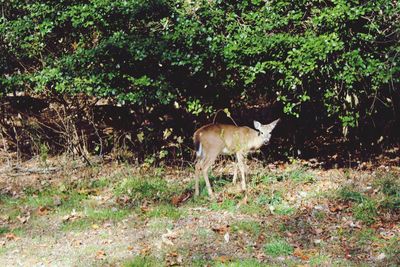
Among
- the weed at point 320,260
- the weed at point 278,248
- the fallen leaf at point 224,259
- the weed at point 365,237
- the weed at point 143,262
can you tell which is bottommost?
the weed at point 365,237

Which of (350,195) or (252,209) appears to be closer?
(252,209)

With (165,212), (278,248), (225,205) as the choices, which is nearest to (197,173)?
(225,205)

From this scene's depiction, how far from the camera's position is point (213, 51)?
31.5ft

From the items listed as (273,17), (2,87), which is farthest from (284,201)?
(2,87)

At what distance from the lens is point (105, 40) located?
10031 mm

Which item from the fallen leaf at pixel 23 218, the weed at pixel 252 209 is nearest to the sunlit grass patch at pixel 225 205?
the weed at pixel 252 209

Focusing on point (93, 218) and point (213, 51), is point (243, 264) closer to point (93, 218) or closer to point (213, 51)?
point (93, 218)

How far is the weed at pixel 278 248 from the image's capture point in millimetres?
6969

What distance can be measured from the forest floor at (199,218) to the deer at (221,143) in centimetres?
34

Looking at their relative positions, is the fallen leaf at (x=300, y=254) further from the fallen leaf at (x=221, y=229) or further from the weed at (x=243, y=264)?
the fallen leaf at (x=221, y=229)

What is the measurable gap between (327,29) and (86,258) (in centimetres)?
527

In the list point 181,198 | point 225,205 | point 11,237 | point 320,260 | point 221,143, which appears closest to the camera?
point 320,260

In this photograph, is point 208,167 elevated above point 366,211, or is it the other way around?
point 208,167

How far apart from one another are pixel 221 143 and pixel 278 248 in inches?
107
